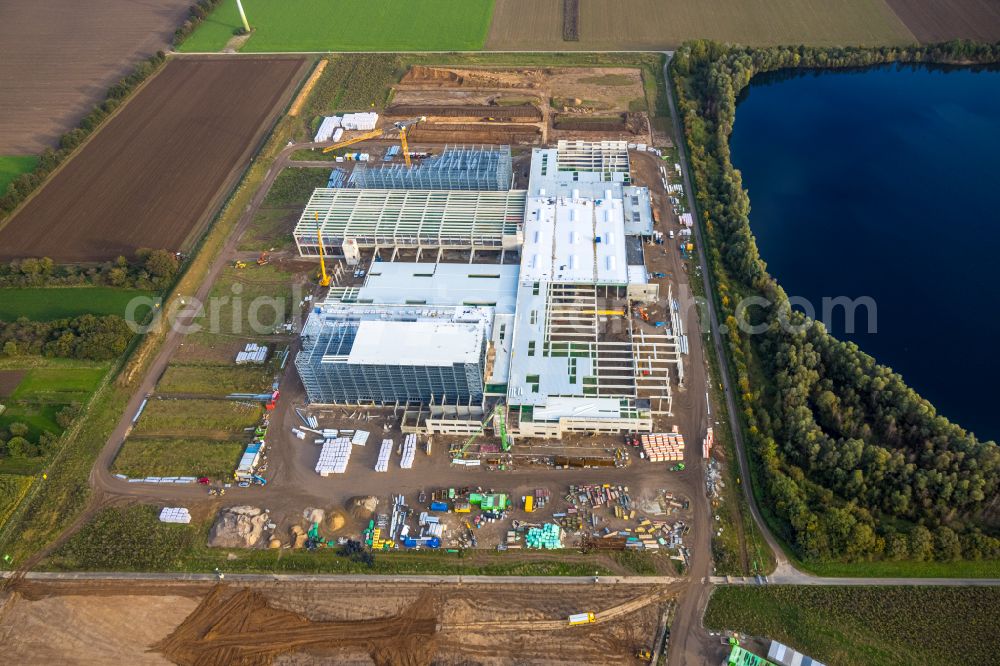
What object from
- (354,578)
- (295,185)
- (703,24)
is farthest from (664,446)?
(703,24)

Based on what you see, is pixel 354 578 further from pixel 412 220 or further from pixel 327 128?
pixel 327 128

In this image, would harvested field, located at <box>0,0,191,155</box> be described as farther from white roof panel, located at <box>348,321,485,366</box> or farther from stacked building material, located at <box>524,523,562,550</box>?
stacked building material, located at <box>524,523,562,550</box>


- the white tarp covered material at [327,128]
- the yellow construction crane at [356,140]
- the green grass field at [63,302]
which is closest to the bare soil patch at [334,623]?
the green grass field at [63,302]

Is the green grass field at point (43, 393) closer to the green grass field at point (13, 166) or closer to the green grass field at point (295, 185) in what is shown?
the green grass field at point (295, 185)

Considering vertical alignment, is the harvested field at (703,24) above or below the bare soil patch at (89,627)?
above

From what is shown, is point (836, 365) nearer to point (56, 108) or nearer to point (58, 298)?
point (58, 298)

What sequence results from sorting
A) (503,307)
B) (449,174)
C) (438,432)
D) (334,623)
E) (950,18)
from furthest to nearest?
(950,18), (449,174), (503,307), (438,432), (334,623)

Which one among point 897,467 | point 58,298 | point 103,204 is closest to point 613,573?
point 897,467

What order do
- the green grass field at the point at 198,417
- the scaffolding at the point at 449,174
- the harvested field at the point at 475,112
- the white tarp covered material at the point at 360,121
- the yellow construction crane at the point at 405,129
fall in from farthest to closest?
the harvested field at the point at 475,112 < the white tarp covered material at the point at 360,121 < the yellow construction crane at the point at 405,129 < the scaffolding at the point at 449,174 < the green grass field at the point at 198,417
